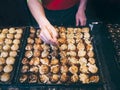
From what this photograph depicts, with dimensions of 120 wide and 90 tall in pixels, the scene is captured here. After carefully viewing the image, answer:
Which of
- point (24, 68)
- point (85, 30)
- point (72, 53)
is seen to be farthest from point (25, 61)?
point (85, 30)

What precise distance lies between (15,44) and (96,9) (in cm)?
132

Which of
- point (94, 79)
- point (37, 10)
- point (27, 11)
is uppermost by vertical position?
point (27, 11)

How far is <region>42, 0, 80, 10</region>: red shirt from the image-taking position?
69.3 inches

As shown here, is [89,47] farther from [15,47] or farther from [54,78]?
[15,47]

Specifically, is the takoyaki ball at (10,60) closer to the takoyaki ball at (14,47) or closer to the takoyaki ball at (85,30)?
the takoyaki ball at (14,47)

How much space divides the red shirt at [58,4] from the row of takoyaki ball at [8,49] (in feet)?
1.07

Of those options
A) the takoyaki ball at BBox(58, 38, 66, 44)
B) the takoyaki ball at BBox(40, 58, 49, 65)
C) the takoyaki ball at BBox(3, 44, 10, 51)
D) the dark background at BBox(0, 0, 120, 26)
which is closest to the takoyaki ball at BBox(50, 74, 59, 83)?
the takoyaki ball at BBox(40, 58, 49, 65)

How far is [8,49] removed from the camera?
5.31 ft

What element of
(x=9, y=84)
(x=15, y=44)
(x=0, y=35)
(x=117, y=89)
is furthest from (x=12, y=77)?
(x=117, y=89)

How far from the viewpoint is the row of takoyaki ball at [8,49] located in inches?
55.7

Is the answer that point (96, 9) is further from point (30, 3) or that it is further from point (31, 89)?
point (31, 89)

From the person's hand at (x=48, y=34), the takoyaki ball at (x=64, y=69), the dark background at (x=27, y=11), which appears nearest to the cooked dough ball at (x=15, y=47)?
the person's hand at (x=48, y=34)

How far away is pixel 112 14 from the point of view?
248 centimetres

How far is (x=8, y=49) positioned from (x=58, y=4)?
0.59m
